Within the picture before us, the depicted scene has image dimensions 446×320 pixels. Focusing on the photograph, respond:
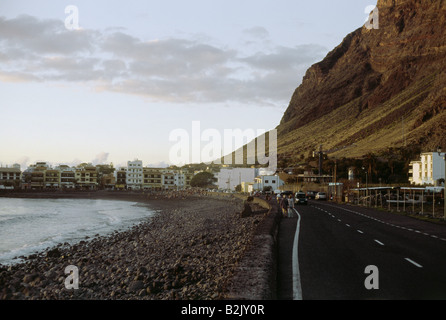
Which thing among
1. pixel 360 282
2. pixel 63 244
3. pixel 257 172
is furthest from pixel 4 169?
pixel 360 282

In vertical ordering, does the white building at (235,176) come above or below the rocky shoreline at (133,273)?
above

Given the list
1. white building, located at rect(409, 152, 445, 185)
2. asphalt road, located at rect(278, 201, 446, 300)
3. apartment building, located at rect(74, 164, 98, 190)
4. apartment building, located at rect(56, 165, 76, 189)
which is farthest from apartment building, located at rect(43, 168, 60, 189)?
asphalt road, located at rect(278, 201, 446, 300)

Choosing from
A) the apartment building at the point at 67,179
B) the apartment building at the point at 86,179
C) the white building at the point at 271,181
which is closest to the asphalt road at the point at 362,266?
the white building at the point at 271,181

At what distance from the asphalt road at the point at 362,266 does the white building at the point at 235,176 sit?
168 m

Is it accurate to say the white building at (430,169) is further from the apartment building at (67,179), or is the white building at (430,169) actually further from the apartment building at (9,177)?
the apartment building at (9,177)

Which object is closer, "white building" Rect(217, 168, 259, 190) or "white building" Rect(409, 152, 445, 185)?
"white building" Rect(409, 152, 445, 185)

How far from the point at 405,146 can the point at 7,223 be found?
104 meters

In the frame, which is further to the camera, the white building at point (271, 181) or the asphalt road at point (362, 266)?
the white building at point (271, 181)

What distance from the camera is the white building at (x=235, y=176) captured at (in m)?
192

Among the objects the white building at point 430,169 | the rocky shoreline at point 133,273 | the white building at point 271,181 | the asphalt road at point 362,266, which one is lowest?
the rocky shoreline at point 133,273

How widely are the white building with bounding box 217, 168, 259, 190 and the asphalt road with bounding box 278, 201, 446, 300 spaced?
168072 mm

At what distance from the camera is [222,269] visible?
15.6 meters

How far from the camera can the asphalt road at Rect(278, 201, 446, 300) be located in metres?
10.4

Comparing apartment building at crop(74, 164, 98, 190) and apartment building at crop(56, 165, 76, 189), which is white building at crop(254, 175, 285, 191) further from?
apartment building at crop(56, 165, 76, 189)
